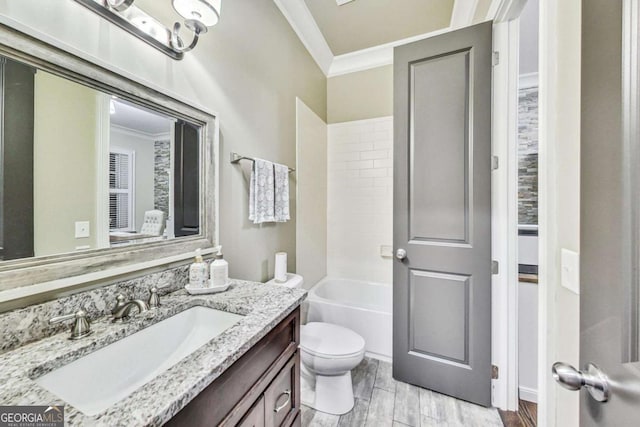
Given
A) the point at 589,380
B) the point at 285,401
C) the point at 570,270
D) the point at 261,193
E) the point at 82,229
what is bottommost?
the point at 285,401

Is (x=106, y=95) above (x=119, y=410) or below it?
above

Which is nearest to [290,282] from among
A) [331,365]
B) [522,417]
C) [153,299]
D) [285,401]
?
[331,365]

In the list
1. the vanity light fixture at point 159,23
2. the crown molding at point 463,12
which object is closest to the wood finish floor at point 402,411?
the vanity light fixture at point 159,23

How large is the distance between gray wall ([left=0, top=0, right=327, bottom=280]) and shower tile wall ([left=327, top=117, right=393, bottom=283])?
708mm

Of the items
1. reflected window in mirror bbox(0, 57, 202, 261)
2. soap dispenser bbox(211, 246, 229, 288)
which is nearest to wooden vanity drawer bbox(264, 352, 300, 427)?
soap dispenser bbox(211, 246, 229, 288)

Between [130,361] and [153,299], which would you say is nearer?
[130,361]

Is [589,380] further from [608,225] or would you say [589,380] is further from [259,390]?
[259,390]

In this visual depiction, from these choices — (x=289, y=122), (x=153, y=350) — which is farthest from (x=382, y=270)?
(x=153, y=350)

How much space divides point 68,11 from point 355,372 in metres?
2.41

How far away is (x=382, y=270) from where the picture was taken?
2689 mm

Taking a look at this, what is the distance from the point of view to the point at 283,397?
959 mm

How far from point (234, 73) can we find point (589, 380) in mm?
1791

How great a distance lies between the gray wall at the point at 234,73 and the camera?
791 mm

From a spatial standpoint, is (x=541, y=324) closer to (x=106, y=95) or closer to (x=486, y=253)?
(x=486, y=253)
